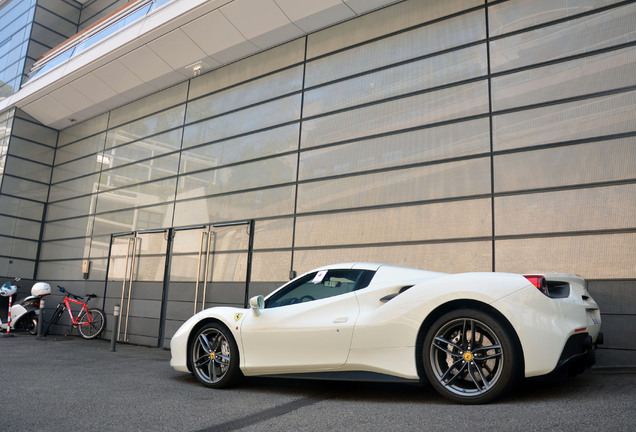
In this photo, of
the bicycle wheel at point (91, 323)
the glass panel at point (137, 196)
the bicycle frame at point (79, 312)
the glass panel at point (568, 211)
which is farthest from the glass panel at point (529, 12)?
the bicycle frame at point (79, 312)

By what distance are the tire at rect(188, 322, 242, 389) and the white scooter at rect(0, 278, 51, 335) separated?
10298mm

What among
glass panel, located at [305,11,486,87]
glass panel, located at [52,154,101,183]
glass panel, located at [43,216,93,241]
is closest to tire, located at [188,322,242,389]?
glass panel, located at [305,11,486,87]

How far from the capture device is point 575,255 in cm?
661

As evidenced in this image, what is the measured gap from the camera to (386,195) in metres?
8.46

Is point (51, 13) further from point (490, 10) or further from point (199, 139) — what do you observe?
point (490, 10)

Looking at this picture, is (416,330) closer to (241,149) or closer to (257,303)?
(257,303)

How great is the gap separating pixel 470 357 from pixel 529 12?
602 cm

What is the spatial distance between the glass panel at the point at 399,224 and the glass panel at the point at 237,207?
2.14 ft

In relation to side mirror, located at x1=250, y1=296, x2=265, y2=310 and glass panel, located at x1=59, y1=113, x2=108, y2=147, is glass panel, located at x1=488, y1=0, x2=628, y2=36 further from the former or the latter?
glass panel, located at x1=59, y1=113, x2=108, y2=147

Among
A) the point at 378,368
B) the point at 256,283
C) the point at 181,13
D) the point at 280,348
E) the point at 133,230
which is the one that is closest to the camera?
the point at 378,368

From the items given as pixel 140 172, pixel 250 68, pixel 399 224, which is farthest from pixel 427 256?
pixel 140 172

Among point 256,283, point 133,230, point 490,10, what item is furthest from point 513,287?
point 133,230

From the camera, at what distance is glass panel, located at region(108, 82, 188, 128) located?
13.0 m

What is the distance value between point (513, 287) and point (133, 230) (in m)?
11.0
